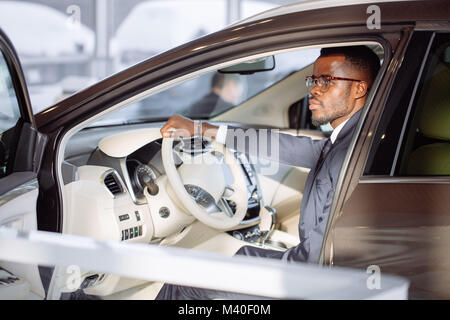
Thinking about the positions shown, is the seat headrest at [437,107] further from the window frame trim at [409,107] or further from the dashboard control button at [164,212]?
the dashboard control button at [164,212]

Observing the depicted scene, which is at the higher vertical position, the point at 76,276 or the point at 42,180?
the point at 42,180

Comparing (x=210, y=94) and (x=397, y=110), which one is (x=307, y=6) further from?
(x=210, y=94)

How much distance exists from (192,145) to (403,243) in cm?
128

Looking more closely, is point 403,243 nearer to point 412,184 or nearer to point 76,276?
point 412,184

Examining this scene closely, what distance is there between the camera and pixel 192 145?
2.63 meters

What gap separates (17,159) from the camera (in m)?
1.91

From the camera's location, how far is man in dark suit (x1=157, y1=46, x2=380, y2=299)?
1826 millimetres

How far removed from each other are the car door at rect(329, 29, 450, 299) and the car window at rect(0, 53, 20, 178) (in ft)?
3.79

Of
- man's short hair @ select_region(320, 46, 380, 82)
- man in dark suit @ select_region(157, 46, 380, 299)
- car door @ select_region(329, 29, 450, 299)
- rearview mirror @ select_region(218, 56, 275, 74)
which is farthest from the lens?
rearview mirror @ select_region(218, 56, 275, 74)

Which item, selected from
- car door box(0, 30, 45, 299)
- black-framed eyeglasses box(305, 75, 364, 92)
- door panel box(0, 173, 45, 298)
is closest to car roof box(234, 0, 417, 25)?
black-framed eyeglasses box(305, 75, 364, 92)

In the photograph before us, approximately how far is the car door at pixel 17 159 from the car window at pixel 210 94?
327mm

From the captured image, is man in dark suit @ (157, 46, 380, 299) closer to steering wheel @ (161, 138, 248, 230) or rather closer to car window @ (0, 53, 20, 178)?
steering wheel @ (161, 138, 248, 230)

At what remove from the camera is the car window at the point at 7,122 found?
6.16 ft
